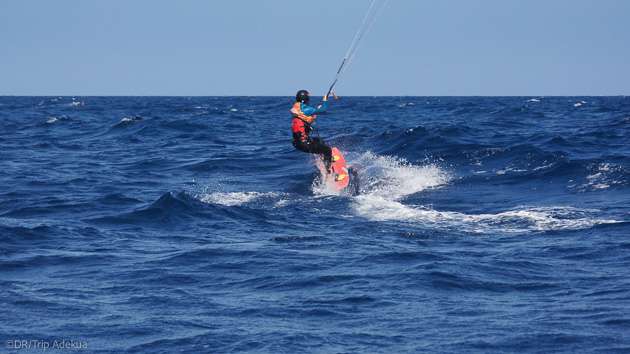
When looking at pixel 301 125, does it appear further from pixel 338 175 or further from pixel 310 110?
pixel 338 175

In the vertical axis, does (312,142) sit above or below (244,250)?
above

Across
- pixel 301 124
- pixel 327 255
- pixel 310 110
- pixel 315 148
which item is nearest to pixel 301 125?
pixel 301 124

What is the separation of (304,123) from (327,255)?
6.28 metres

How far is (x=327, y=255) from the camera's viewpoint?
28.5 feet

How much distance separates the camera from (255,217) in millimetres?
11711

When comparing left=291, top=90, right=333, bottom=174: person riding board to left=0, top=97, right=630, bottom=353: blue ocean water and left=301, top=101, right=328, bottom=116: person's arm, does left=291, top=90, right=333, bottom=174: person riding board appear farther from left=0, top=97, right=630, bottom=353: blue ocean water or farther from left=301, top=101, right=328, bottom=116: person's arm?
left=0, top=97, right=630, bottom=353: blue ocean water

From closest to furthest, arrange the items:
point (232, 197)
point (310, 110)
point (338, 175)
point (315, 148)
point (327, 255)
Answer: point (327, 255) → point (232, 197) → point (310, 110) → point (315, 148) → point (338, 175)

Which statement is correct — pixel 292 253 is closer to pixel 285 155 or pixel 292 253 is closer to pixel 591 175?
A: pixel 591 175

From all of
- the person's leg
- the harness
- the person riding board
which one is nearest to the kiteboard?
the person's leg

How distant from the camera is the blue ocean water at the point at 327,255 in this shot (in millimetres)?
5836

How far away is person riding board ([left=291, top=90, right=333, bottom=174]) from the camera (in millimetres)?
14195

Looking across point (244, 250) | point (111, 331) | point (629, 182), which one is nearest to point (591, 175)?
point (629, 182)

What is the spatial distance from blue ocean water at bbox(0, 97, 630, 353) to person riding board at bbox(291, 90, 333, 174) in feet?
3.38

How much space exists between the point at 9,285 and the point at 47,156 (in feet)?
54.0
